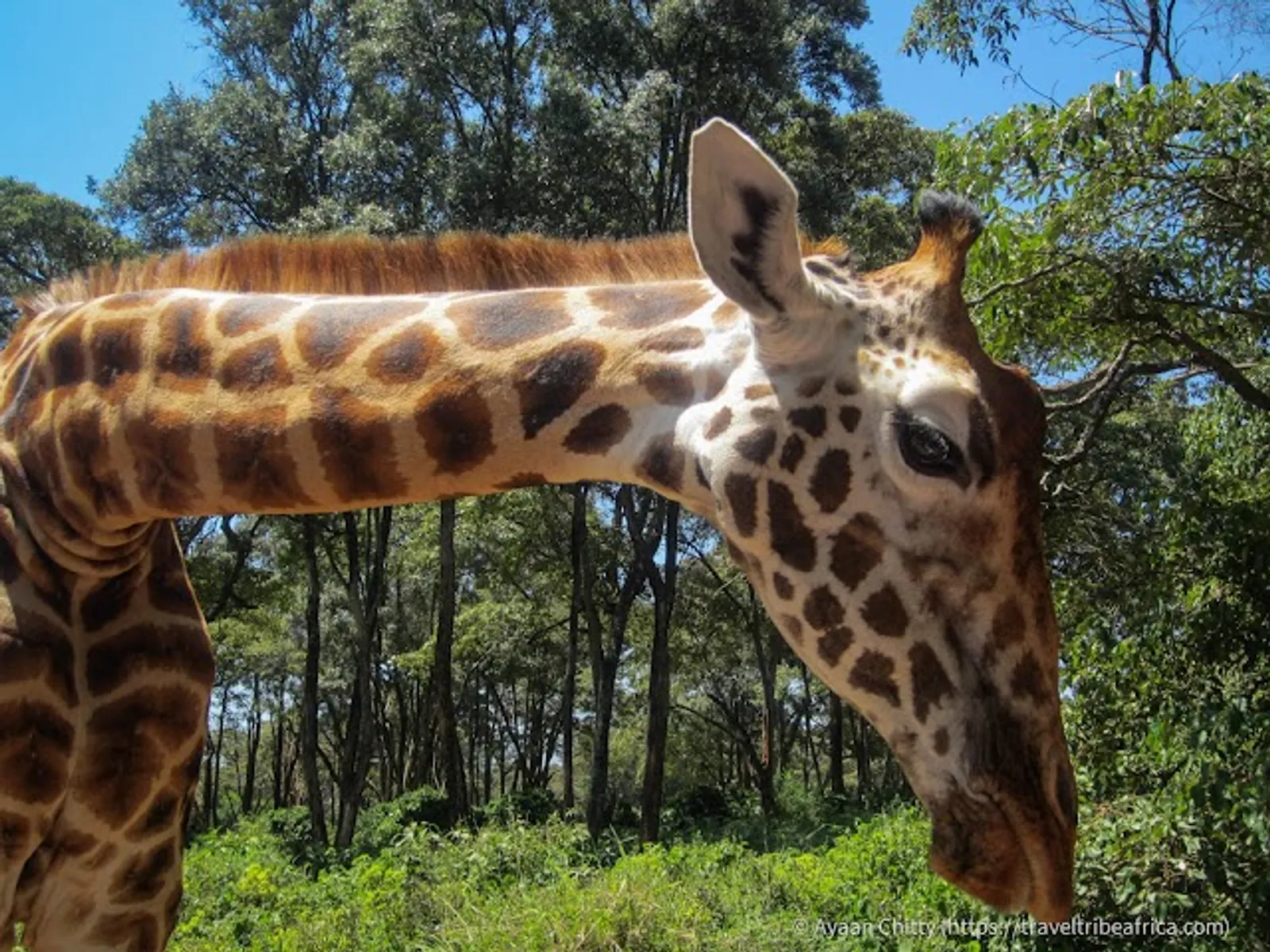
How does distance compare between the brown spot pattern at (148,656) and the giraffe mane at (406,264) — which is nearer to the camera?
the giraffe mane at (406,264)

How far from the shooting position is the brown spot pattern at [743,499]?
231 cm

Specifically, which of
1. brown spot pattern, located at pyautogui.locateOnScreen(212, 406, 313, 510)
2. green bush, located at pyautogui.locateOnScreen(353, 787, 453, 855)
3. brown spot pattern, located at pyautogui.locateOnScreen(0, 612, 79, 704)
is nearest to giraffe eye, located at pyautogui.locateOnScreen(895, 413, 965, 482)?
brown spot pattern, located at pyautogui.locateOnScreen(212, 406, 313, 510)

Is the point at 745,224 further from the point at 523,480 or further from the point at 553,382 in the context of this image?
the point at 523,480

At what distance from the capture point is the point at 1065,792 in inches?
79.9

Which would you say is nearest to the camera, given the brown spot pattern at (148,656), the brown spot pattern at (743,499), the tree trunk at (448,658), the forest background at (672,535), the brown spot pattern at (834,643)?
the brown spot pattern at (834,643)

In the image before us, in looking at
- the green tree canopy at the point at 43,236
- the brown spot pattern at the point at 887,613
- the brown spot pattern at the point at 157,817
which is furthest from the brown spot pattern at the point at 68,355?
the green tree canopy at the point at 43,236

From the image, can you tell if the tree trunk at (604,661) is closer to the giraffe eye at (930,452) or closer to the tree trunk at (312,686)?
the tree trunk at (312,686)

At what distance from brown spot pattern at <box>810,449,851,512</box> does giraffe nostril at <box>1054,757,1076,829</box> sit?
0.62 m

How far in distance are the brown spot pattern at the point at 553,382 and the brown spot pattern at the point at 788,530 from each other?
1.68 ft

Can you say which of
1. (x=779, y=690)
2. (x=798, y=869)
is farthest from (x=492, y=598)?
(x=798, y=869)

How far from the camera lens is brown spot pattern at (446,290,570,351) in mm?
2639

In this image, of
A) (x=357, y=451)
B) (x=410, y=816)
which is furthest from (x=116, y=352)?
(x=410, y=816)

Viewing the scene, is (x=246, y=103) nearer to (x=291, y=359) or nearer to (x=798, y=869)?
(x=798, y=869)

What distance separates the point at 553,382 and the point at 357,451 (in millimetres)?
473
